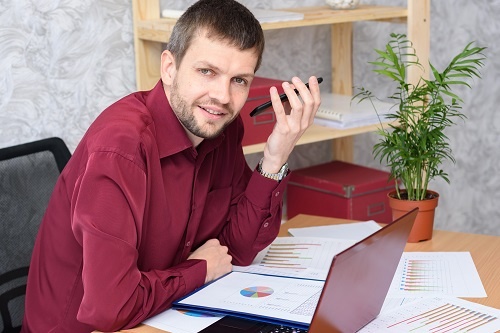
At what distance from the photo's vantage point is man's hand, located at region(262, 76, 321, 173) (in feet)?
5.80

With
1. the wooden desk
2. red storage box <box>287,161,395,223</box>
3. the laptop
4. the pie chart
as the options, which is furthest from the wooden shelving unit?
the laptop

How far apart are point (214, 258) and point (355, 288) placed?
0.42m

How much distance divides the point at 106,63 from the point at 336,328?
1.31 m

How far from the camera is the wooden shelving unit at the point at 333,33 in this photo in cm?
242

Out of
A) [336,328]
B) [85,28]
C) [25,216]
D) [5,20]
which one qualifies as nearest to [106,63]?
[85,28]

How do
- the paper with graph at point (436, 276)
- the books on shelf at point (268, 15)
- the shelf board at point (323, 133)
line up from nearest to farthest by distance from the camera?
the paper with graph at point (436, 276), the books on shelf at point (268, 15), the shelf board at point (323, 133)

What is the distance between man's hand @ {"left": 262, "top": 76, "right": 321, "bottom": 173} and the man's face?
0.09m

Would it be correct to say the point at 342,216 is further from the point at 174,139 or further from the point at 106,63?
the point at 174,139

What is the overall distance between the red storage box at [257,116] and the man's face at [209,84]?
66 centimetres

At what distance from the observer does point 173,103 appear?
1739mm

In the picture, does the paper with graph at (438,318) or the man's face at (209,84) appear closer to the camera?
the paper with graph at (438,318)

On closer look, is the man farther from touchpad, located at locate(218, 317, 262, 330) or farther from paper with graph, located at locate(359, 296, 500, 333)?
paper with graph, located at locate(359, 296, 500, 333)

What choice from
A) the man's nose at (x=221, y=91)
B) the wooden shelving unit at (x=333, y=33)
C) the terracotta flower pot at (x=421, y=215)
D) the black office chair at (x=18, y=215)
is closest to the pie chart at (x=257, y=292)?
the man's nose at (x=221, y=91)

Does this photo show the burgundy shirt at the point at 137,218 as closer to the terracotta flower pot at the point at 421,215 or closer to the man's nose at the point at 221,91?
the man's nose at the point at 221,91
